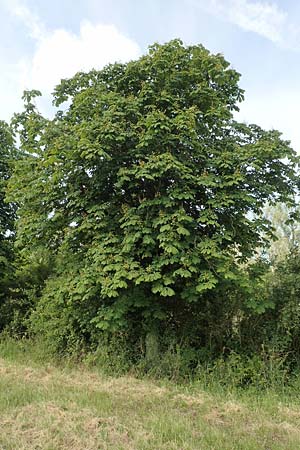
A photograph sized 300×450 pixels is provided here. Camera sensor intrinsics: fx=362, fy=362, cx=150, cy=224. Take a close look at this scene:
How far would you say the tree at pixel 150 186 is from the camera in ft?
18.7

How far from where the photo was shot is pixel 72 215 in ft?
21.6

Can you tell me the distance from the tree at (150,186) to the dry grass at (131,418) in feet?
4.47

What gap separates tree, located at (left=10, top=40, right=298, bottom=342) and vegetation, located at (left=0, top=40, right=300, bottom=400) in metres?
0.03

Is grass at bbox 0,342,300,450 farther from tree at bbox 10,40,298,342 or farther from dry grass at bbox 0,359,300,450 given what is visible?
tree at bbox 10,40,298,342

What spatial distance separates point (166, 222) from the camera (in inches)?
223

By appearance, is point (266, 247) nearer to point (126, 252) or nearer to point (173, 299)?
point (173, 299)

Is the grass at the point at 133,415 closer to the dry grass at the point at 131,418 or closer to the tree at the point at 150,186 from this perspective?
the dry grass at the point at 131,418

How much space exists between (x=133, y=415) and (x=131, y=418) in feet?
0.35

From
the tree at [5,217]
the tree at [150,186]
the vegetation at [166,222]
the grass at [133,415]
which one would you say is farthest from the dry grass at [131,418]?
the tree at [5,217]

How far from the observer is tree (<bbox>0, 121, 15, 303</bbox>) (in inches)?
374

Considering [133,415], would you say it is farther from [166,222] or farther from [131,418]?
[166,222]

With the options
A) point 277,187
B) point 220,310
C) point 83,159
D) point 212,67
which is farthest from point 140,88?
point 220,310

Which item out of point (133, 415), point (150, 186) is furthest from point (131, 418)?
point (150, 186)

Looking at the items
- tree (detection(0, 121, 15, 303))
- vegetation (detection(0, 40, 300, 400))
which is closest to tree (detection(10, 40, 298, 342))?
vegetation (detection(0, 40, 300, 400))
